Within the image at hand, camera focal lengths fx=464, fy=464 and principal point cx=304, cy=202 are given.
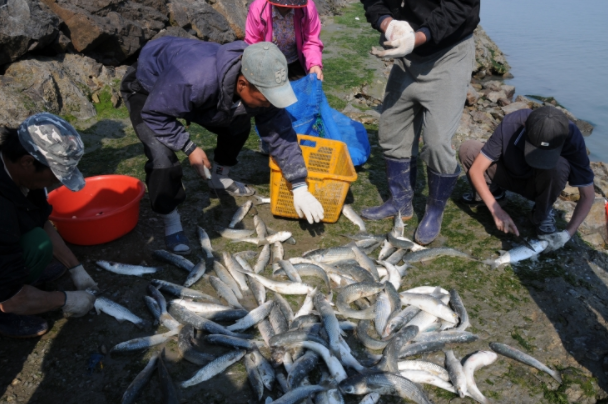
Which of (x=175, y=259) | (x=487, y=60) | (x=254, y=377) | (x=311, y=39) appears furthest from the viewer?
(x=487, y=60)

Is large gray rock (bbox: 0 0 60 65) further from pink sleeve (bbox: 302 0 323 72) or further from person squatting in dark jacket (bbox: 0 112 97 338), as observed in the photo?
person squatting in dark jacket (bbox: 0 112 97 338)

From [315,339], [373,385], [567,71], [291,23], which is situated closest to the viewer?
[373,385]

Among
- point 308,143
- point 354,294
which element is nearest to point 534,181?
point 354,294

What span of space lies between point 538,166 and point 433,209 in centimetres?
102

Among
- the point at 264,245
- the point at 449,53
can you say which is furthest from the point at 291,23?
the point at 264,245

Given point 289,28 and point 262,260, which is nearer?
point 262,260

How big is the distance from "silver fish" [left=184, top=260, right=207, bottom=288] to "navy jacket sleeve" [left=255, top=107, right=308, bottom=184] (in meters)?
1.08

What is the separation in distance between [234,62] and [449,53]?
6.14ft

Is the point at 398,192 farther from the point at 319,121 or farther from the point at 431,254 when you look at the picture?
the point at 319,121

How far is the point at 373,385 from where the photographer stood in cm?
298

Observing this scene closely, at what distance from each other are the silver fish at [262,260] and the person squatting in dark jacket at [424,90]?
4.07 ft

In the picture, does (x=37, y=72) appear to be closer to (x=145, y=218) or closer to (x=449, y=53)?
(x=145, y=218)

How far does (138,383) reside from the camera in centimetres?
297

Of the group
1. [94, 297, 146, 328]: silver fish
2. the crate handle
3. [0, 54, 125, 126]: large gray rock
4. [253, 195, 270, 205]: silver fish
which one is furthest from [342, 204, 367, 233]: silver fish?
[0, 54, 125, 126]: large gray rock
